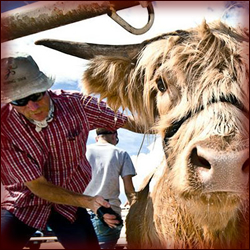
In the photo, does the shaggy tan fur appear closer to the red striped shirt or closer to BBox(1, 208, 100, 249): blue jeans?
the red striped shirt

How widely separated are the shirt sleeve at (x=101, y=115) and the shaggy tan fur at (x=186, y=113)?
0.07 metres

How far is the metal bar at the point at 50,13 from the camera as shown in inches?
130

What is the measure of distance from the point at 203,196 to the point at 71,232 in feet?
4.14

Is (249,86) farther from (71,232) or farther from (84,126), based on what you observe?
(71,232)

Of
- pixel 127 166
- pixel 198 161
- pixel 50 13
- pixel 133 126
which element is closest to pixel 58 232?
pixel 133 126

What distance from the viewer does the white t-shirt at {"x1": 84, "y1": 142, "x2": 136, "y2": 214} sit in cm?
504

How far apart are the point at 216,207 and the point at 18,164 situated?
1469 mm

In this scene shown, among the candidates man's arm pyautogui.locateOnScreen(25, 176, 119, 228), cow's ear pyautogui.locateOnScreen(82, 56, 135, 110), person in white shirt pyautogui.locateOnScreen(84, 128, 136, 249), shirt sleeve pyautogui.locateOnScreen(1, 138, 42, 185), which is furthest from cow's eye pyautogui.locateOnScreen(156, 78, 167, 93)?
person in white shirt pyautogui.locateOnScreen(84, 128, 136, 249)

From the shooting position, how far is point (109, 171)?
504 cm

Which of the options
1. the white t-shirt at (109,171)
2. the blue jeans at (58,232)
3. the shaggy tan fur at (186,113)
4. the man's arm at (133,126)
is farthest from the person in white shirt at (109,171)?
the blue jeans at (58,232)

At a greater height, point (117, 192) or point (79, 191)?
point (79, 191)

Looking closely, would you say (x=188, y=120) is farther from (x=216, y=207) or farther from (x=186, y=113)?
(x=216, y=207)

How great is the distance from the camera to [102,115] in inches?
162

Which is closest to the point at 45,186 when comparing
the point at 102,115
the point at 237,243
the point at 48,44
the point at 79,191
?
the point at 79,191
